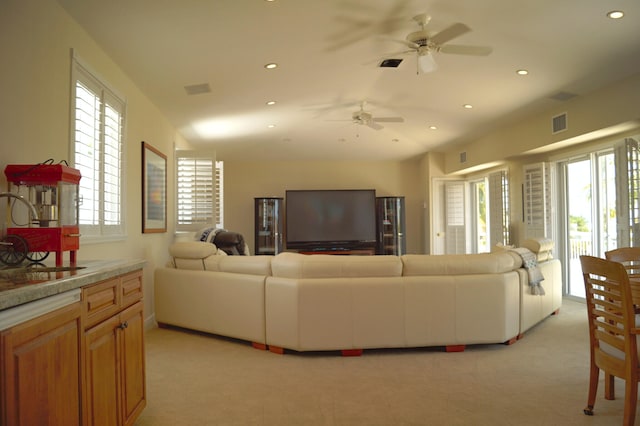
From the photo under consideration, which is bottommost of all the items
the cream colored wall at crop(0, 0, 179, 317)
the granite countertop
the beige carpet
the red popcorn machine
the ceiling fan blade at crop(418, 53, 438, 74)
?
the beige carpet

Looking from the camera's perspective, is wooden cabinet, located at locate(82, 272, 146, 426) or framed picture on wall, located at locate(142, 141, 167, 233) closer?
wooden cabinet, located at locate(82, 272, 146, 426)

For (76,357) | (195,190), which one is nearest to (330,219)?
(195,190)

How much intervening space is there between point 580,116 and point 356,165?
5.33m

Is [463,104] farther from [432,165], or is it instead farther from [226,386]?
[226,386]

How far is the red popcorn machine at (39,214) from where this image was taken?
2.05 metres

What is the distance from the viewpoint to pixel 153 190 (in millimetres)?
5090

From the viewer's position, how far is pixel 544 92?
513 centimetres

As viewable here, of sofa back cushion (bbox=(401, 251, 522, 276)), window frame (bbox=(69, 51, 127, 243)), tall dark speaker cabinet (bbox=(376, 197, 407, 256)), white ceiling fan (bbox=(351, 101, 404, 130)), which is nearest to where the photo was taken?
window frame (bbox=(69, 51, 127, 243))

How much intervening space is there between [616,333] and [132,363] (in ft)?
7.99

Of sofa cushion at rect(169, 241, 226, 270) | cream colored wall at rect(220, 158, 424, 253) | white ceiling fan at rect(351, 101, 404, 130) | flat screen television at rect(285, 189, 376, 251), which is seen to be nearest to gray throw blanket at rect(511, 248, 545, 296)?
white ceiling fan at rect(351, 101, 404, 130)

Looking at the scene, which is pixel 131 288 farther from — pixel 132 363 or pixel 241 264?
pixel 241 264

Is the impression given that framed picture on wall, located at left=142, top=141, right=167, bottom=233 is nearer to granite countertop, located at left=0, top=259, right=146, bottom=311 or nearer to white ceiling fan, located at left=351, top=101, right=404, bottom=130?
white ceiling fan, located at left=351, top=101, right=404, bottom=130

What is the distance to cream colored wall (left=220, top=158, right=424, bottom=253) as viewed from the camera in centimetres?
969

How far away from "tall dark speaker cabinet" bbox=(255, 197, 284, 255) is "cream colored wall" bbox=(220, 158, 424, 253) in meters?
0.53
